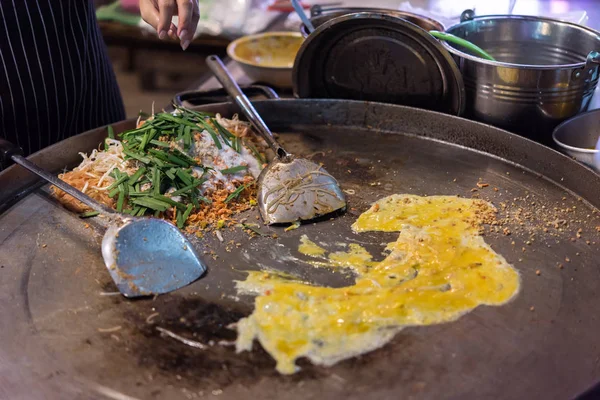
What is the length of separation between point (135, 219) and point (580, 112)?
1647 millimetres

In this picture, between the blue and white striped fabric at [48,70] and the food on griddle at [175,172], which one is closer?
the food on griddle at [175,172]

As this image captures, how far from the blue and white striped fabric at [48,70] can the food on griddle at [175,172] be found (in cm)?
36

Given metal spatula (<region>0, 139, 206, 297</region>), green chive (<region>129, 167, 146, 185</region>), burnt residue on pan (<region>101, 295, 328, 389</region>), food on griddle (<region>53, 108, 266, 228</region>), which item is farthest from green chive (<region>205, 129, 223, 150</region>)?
burnt residue on pan (<region>101, 295, 328, 389</region>)

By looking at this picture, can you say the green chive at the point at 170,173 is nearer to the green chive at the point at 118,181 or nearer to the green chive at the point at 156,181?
the green chive at the point at 156,181

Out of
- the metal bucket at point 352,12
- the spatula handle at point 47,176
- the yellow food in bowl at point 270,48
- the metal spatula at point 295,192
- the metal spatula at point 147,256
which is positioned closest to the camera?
the metal spatula at point 147,256

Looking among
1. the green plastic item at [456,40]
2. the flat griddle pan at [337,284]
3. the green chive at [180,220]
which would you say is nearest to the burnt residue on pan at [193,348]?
the flat griddle pan at [337,284]

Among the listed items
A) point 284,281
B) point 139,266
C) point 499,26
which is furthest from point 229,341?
point 499,26

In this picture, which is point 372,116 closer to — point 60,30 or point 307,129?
point 307,129

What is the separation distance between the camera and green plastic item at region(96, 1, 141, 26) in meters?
4.39

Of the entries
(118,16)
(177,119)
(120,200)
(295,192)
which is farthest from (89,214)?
(118,16)

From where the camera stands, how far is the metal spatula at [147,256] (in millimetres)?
1527

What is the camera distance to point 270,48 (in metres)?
3.17

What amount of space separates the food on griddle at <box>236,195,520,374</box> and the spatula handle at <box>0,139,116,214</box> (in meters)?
0.51

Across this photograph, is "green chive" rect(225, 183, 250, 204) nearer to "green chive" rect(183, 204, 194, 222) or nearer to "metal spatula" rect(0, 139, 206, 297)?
"green chive" rect(183, 204, 194, 222)
